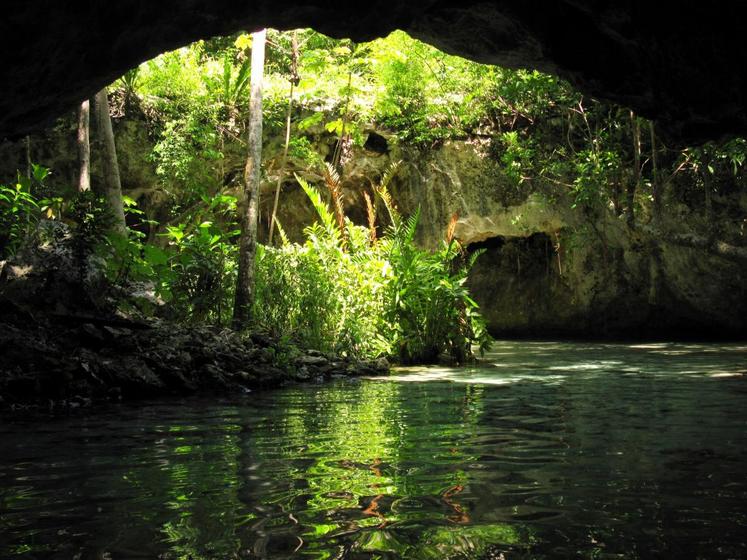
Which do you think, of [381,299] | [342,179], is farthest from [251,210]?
[342,179]

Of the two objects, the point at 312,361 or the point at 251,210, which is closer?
the point at 312,361

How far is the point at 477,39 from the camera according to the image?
17.0 ft

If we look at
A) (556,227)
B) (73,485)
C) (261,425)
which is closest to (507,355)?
(556,227)

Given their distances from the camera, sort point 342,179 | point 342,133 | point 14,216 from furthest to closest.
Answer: point 342,179, point 342,133, point 14,216

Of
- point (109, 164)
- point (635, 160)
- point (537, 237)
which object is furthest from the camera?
point (537, 237)

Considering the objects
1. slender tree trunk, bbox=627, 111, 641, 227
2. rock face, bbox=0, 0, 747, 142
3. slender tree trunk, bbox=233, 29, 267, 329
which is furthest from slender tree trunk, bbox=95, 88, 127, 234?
slender tree trunk, bbox=627, 111, 641, 227

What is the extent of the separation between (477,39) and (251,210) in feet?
19.6

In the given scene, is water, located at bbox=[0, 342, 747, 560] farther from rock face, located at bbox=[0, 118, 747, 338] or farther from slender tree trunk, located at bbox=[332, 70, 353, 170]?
rock face, located at bbox=[0, 118, 747, 338]

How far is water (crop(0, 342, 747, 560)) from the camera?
2.44 meters

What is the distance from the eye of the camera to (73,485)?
132 inches

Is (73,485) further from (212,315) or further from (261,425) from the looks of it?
(212,315)

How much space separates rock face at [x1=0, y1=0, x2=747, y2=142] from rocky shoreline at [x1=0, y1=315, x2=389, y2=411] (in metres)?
3.18

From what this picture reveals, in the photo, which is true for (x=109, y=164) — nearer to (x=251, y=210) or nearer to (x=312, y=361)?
(x=251, y=210)

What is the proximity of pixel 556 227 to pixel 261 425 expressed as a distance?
1180 cm
